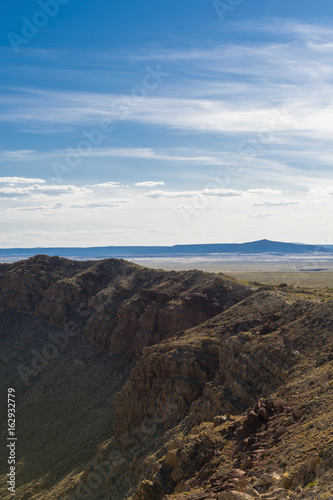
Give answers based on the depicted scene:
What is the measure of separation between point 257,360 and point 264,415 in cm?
1011

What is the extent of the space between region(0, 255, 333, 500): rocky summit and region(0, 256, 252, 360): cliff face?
24 centimetres

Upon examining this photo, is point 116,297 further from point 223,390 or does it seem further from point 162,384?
point 223,390

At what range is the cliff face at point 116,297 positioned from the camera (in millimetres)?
69188

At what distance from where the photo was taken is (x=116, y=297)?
85.1 m

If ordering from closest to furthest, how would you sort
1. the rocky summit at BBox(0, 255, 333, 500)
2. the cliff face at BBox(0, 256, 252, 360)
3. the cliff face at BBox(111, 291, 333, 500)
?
1. the rocky summit at BBox(0, 255, 333, 500)
2. the cliff face at BBox(111, 291, 333, 500)
3. the cliff face at BBox(0, 256, 252, 360)

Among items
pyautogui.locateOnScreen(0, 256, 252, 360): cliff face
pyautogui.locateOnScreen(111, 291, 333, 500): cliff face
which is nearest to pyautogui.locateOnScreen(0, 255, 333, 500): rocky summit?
pyautogui.locateOnScreen(111, 291, 333, 500): cliff face

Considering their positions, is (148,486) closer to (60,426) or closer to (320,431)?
(320,431)

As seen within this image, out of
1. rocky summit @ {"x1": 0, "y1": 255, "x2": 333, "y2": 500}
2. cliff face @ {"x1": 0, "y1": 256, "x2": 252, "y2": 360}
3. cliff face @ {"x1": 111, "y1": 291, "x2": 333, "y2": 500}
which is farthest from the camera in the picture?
cliff face @ {"x1": 0, "y1": 256, "x2": 252, "y2": 360}

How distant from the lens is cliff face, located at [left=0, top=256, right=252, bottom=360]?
2724 inches

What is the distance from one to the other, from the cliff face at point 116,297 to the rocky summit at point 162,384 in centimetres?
24

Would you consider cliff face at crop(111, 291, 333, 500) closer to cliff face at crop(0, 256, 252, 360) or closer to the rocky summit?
the rocky summit

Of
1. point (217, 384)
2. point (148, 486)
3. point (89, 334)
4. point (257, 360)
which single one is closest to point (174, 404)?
point (217, 384)

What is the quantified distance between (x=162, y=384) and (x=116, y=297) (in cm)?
3695

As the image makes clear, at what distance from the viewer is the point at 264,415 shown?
103 ft
